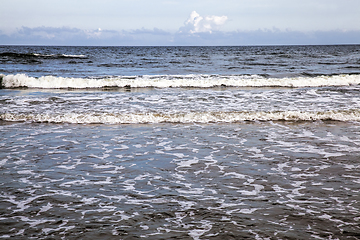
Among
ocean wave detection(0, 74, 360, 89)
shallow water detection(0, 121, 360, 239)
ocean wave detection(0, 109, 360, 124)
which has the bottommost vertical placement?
shallow water detection(0, 121, 360, 239)

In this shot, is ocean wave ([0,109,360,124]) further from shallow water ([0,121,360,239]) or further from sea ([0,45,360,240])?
shallow water ([0,121,360,239])

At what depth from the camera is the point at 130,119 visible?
9.04 m

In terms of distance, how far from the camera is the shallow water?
3.44m

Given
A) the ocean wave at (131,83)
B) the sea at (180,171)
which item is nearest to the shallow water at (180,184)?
the sea at (180,171)

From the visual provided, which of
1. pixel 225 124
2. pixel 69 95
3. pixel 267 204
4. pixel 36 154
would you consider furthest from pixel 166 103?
pixel 267 204

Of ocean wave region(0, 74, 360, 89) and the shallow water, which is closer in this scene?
the shallow water

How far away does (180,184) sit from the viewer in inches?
183

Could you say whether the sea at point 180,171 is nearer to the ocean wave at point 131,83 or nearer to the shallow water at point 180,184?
the shallow water at point 180,184

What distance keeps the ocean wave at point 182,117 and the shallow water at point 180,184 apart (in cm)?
119

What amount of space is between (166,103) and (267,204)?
7.93 m

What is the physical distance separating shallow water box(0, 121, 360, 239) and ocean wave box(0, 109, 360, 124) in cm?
119

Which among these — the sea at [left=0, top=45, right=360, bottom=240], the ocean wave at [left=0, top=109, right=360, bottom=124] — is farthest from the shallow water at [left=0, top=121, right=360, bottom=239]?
the ocean wave at [left=0, top=109, right=360, bottom=124]

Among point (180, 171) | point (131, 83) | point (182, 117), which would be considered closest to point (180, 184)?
point (180, 171)

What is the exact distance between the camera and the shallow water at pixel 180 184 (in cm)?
344
